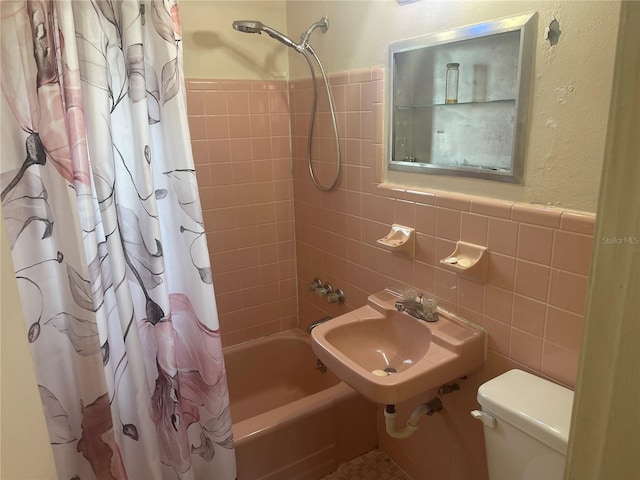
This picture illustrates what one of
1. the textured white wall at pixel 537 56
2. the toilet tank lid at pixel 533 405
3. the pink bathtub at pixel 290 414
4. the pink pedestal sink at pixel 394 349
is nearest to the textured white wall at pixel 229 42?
the textured white wall at pixel 537 56

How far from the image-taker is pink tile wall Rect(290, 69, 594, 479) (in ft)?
4.15

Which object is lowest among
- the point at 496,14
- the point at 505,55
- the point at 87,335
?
the point at 87,335

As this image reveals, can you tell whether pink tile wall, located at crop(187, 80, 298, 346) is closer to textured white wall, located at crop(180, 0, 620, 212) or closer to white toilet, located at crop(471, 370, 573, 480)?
textured white wall, located at crop(180, 0, 620, 212)

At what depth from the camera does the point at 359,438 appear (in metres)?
2.08

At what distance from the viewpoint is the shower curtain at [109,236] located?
3.85 ft

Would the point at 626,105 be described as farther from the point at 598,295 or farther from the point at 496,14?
the point at 496,14

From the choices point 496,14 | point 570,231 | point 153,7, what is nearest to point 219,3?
point 153,7

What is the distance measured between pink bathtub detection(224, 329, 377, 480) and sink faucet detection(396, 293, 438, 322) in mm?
552

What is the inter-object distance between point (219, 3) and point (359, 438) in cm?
207

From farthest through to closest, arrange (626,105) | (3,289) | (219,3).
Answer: (219,3), (3,289), (626,105)

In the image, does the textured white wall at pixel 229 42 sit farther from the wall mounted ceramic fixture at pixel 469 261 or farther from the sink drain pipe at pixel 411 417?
the sink drain pipe at pixel 411 417

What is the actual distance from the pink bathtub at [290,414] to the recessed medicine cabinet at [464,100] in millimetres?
1073

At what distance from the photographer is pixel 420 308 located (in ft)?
5.32

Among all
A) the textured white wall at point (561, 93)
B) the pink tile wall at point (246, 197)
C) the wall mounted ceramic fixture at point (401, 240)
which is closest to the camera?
the textured white wall at point (561, 93)
